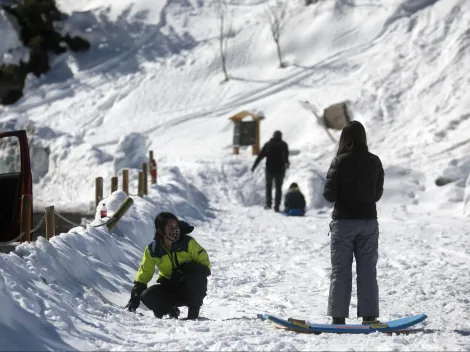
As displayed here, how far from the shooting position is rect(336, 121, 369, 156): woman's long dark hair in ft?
19.2

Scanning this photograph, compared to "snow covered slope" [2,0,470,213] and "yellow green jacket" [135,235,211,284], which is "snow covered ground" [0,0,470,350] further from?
"yellow green jacket" [135,235,211,284]

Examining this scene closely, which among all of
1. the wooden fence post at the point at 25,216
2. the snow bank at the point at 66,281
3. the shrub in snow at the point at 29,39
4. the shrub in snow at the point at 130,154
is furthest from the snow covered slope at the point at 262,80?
the wooden fence post at the point at 25,216

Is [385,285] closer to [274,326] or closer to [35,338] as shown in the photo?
[274,326]

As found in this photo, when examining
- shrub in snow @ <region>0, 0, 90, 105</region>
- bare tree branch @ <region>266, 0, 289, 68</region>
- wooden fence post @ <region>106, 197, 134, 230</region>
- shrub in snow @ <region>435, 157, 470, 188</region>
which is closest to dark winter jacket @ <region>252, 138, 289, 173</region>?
shrub in snow @ <region>435, 157, 470, 188</region>

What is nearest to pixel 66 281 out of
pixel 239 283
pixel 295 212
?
pixel 239 283

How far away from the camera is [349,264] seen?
592cm

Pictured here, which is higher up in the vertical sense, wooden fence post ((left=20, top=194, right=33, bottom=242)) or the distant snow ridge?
the distant snow ridge

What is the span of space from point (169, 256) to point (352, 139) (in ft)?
5.73

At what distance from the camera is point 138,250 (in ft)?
31.7

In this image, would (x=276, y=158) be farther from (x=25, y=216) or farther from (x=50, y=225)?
(x=25, y=216)

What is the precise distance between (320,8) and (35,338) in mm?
32727

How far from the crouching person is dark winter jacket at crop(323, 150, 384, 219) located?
1207mm

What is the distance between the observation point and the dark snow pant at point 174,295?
6273 millimetres

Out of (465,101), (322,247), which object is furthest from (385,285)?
(465,101)
